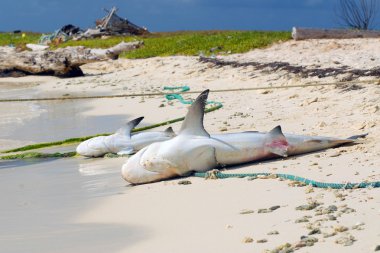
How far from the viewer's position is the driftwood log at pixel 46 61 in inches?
936

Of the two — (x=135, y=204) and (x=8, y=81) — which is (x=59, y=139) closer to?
(x=135, y=204)

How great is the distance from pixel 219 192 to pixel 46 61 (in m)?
18.7

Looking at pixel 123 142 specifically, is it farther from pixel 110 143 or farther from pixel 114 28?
pixel 114 28

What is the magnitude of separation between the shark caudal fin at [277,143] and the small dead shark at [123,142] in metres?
1.68

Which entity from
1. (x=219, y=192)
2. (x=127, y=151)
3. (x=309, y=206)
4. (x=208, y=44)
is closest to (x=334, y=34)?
(x=208, y=44)

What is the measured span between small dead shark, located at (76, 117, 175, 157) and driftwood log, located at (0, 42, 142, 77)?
47.4ft

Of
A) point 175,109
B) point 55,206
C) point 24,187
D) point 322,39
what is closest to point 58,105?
point 175,109

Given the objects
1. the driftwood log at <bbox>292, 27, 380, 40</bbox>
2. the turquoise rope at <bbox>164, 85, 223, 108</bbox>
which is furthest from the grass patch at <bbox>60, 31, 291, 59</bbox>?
the turquoise rope at <bbox>164, 85, 223, 108</bbox>

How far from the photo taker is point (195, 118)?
7.25 metres

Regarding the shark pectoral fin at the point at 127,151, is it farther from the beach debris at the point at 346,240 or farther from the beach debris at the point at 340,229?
the beach debris at the point at 346,240

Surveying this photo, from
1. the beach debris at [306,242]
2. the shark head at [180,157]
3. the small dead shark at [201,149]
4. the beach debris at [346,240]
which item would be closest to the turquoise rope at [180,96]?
the small dead shark at [201,149]

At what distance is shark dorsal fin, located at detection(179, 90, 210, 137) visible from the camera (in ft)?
23.5

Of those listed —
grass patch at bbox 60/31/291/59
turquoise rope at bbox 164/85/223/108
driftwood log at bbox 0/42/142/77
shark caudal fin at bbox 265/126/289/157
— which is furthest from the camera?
driftwood log at bbox 0/42/142/77

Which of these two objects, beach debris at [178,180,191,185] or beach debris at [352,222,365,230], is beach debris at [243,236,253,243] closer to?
beach debris at [352,222,365,230]
